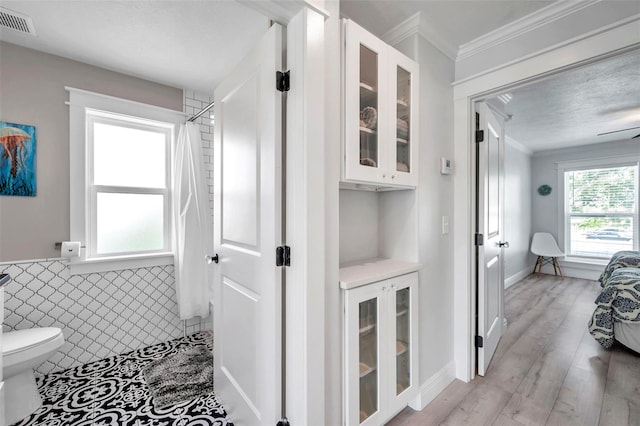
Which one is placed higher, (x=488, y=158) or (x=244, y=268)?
(x=488, y=158)

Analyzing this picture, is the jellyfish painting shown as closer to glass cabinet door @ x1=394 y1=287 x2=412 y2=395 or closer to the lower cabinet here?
the lower cabinet

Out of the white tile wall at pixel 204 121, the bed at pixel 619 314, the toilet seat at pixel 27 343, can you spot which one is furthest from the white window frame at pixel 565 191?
the toilet seat at pixel 27 343

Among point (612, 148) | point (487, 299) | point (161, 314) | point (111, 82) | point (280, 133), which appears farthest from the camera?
point (612, 148)

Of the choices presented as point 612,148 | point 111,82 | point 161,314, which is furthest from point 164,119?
point 612,148

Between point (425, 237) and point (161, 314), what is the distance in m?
2.41

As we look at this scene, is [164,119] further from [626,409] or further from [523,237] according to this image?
[523,237]

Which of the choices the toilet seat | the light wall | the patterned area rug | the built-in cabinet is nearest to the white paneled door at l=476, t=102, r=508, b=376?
the built-in cabinet

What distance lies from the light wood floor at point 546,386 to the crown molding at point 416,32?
7.77ft

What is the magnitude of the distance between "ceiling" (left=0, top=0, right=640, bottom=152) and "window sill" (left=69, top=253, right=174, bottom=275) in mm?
1590

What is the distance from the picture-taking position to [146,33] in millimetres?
1938

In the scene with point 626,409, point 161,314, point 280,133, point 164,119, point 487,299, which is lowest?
point 626,409

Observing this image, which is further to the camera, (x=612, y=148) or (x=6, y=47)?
(x=612, y=148)

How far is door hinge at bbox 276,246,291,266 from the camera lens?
50.1 inches

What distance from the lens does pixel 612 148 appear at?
4926 millimetres
